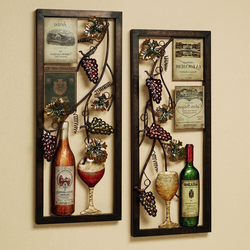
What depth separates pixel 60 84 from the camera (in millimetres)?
1333

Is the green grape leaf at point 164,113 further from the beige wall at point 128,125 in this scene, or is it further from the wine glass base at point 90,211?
the wine glass base at point 90,211

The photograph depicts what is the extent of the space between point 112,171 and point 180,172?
274 mm

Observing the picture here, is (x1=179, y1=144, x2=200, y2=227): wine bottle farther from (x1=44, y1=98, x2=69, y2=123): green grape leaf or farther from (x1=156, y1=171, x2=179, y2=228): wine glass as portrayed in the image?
(x1=44, y1=98, x2=69, y2=123): green grape leaf

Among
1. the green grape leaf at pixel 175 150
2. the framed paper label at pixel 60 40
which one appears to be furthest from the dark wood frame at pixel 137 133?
the framed paper label at pixel 60 40

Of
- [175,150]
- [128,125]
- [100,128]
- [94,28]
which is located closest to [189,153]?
[175,150]

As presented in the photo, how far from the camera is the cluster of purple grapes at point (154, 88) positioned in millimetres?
1326

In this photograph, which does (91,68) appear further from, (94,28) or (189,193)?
(189,193)

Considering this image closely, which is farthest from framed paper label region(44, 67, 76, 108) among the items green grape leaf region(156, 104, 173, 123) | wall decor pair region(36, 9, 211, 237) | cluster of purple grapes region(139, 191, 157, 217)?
cluster of purple grapes region(139, 191, 157, 217)

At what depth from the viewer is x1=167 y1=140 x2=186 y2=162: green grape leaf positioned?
138 centimetres

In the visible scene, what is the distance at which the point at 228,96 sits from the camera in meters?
1.45

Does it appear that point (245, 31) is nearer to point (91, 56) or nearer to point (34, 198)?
point (91, 56)

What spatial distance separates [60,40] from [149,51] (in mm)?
339

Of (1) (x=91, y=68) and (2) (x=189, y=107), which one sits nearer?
(1) (x=91, y=68)

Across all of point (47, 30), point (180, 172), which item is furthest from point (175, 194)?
point (47, 30)
